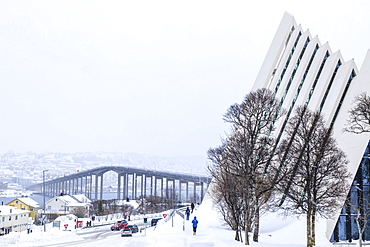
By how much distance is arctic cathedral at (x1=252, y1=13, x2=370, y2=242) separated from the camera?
1165 inches

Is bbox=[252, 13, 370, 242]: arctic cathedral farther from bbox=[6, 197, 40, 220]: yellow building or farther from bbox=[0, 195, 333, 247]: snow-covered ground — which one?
bbox=[6, 197, 40, 220]: yellow building

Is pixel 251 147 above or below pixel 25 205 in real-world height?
above

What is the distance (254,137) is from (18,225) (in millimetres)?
65999

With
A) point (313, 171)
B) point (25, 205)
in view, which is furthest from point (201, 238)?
point (25, 205)

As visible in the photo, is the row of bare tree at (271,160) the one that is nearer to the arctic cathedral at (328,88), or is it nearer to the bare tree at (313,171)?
the bare tree at (313,171)

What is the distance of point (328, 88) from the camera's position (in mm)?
44469

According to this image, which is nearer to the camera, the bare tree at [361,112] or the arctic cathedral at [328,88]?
the bare tree at [361,112]

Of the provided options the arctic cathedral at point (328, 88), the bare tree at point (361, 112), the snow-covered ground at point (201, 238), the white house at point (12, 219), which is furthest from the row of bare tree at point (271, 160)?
the white house at point (12, 219)

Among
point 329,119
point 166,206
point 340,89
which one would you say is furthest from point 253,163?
point 166,206

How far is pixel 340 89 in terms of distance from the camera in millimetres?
40656

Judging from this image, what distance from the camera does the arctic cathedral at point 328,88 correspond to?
2959 cm

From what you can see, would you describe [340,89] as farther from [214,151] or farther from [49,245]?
[49,245]

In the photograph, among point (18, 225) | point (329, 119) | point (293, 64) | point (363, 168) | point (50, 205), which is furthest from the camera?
point (50, 205)

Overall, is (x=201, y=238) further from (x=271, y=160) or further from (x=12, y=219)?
(x=12, y=219)
